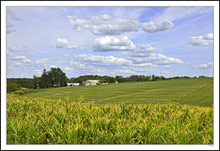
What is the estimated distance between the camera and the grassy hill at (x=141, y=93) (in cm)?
546

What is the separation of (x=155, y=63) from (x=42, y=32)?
3.12 meters

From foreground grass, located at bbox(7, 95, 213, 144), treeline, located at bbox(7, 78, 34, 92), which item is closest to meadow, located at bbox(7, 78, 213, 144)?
foreground grass, located at bbox(7, 95, 213, 144)

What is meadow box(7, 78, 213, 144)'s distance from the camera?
4227 mm

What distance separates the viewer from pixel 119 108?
19.0 ft

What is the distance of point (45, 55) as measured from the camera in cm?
A: 514

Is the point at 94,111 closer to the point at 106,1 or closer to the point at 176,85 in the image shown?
the point at 176,85

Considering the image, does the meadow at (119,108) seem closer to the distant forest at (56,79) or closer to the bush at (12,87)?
the distant forest at (56,79)

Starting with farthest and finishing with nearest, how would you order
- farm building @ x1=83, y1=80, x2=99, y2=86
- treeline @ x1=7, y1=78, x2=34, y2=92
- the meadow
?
farm building @ x1=83, y1=80, x2=99, y2=86 → treeline @ x1=7, y1=78, x2=34, y2=92 → the meadow

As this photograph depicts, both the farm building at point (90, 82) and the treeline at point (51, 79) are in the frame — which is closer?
the treeline at point (51, 79)

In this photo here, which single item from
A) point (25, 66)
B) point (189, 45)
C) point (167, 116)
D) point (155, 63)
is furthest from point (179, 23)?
point (25, 66)

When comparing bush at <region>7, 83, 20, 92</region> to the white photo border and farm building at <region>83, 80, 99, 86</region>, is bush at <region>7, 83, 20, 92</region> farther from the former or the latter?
farm building at <region>83, 80, 99, 86</region>

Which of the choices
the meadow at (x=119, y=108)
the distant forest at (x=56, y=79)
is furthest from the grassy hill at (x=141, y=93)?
the distant forest at (x=56, y=79)

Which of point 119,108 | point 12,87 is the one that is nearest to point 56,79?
point 12,87

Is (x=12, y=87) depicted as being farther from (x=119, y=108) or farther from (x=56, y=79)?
(x=119, y=108)
